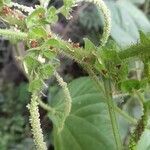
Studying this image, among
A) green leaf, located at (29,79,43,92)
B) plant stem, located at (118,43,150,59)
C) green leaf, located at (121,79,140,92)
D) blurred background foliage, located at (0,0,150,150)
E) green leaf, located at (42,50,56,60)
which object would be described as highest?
plant stem, located at (118,43,150,59)

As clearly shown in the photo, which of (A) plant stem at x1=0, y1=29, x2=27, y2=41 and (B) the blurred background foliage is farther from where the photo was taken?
(B) the blurred background foliage

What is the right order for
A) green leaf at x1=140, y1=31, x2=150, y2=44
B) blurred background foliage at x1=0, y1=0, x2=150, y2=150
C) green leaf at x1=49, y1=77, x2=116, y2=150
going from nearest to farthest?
1. green leaf at x1=140, y1=31, x2=150, y2=44
2. green leaf at x1=49, y1=77, x2=116, y2=150
3. blurred background foliage at x1=0, y1=0, x2=150, y2=150

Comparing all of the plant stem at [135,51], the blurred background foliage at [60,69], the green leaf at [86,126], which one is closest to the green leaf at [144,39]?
the plant stem at [135,51]

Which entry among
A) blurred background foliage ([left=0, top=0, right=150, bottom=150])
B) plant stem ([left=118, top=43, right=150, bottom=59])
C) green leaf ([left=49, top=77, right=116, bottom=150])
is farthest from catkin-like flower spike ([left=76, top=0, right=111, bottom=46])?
blurred background foliage ([left=0, top=0, right=150, bottom=150])

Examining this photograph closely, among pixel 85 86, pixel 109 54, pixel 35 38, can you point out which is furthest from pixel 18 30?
pixel 85 86

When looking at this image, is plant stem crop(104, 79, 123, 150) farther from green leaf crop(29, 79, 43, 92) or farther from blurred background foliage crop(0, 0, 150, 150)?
blurred background foliage crop(0, 0, 150, 150)

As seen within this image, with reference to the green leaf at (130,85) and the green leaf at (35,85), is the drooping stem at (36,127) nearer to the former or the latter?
the green leaf at (35,85)

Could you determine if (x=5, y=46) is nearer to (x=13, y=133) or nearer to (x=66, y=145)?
(x=13, y=133)
